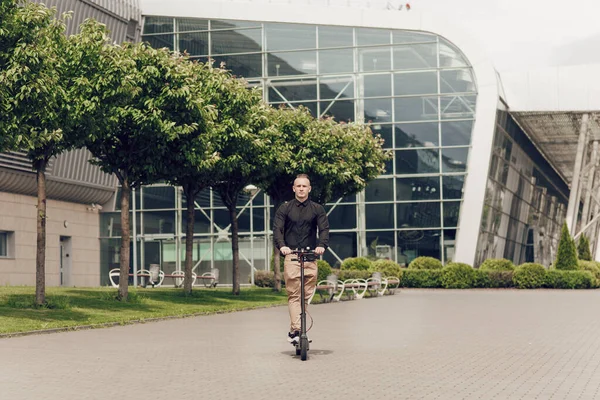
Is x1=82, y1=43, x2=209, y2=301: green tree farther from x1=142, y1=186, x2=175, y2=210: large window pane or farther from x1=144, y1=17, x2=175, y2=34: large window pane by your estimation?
x1=144, y1=17, x2=175, y2=34: large window pane

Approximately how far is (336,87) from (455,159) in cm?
616

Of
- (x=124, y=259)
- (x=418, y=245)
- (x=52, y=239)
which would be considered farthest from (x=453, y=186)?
(x=124, y=259)

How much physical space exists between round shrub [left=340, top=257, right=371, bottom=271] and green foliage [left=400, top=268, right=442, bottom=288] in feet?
5.10

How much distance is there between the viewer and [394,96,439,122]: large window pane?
43.6 meters

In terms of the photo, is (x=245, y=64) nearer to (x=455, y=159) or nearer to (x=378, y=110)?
(x=378, y=110)

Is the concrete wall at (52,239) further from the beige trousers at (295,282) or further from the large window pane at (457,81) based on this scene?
the beige trousers at (295,282)

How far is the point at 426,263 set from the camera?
1626 inches

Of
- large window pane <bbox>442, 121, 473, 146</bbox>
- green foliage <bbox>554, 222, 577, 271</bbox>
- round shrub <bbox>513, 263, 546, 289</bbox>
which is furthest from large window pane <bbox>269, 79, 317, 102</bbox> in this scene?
green foliage <bbox>554, 222, 577, 271</bbox>

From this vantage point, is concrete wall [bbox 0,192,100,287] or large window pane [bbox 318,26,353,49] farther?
large window pane [bbox 318,26,353,49]

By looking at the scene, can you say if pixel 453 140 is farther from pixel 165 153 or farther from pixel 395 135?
pixel 165 153

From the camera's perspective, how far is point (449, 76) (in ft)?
143

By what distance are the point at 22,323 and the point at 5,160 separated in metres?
19.1

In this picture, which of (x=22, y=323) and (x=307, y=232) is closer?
(x=307, y=232)

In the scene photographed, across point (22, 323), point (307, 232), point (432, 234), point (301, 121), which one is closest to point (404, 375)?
point (307, 232)
